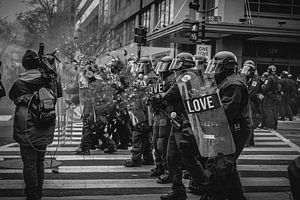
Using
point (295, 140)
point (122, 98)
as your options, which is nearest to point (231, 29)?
point (295, 140)

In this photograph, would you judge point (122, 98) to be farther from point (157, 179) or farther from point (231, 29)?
point (231, 29)

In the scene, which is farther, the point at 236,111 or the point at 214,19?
the point at 214,19

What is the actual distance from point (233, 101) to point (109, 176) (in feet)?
11.0

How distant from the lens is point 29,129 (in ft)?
20.4

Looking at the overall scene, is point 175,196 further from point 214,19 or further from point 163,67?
point 214,19

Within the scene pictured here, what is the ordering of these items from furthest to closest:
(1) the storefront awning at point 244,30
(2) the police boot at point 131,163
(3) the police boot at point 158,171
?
(1) the storefront awning at point 244,30
(2) the police boot at point 131,163
(3) the police boot at point 158,171

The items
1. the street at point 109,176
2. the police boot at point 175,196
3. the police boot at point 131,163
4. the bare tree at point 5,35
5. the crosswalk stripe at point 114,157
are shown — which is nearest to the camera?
the police boot at point 175,196

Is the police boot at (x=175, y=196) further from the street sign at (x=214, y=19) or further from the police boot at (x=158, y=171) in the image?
the street sign at (x=214, y=19)

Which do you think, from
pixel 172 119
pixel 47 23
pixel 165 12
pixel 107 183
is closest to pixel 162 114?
pixel 172 119

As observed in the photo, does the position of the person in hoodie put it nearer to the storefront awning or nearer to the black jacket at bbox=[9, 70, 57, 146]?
the black jacket at bbox=[9, 70, 57, 146]

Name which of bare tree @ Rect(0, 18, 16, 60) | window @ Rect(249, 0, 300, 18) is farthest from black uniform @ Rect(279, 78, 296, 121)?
bare tree @ Rect(0, 18, 16, 60)

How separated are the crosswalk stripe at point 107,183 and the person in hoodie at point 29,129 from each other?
1032mm

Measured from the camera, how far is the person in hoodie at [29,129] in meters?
6.13

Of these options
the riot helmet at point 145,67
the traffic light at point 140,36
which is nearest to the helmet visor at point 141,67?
the riot helmet at point 145,67
